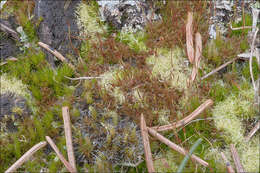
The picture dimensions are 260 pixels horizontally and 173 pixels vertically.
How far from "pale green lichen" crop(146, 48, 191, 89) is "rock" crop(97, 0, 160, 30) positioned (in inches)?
24.6

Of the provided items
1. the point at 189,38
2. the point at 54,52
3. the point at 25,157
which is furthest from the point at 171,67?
the point at 25,157

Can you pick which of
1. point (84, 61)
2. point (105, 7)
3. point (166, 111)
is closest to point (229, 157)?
point (166, 111)

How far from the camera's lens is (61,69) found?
153 inches

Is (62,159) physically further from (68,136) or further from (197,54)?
(197,54)

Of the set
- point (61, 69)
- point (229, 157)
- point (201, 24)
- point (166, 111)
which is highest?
point (201, 24)

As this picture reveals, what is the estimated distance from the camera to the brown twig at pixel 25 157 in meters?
3.03

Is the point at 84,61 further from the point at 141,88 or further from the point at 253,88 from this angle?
the point at 253,88

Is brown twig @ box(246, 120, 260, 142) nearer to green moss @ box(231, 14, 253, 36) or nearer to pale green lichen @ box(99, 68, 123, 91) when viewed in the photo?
green moss @ box(231, 14, 253, 36)

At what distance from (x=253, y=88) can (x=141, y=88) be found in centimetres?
139

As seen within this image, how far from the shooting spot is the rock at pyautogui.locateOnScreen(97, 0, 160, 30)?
4.25 meters

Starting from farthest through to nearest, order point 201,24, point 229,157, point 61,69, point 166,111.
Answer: point 201,24, point 61,69, point 166,111, point 229,157

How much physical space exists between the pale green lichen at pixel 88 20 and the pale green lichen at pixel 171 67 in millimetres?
995

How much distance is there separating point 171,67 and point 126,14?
1170mm

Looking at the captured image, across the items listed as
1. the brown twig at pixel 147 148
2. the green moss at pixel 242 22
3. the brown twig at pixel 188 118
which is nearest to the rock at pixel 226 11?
the green moss at pixel 242 22
